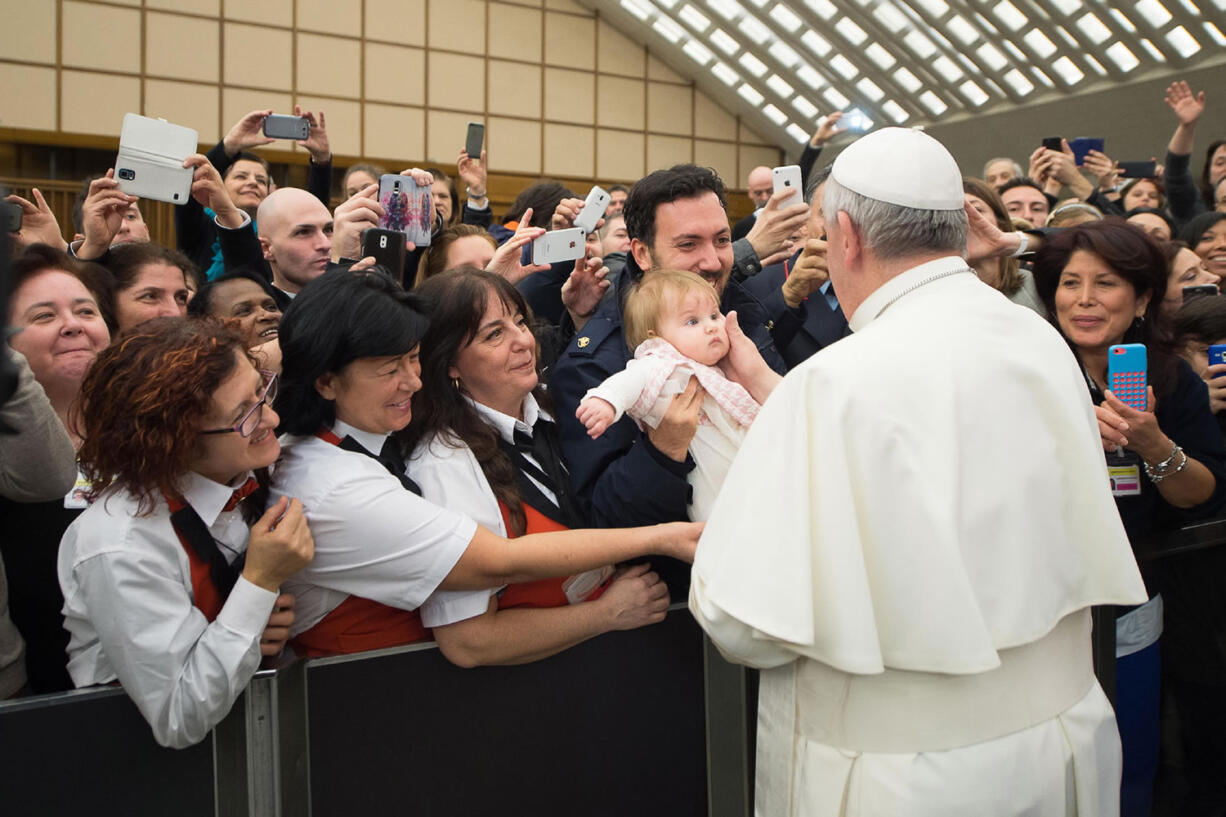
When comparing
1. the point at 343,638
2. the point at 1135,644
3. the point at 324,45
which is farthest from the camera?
the point at 324,45

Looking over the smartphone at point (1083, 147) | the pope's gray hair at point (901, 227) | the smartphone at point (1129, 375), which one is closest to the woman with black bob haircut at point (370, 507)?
the pope's gray hair at point (901, 227)

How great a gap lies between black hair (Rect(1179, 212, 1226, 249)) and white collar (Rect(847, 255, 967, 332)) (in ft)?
12.6

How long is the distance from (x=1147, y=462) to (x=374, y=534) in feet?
6.56

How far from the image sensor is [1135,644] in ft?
8.66

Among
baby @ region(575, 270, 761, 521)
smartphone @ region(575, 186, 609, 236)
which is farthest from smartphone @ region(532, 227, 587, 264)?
baby @ region(575, 270, 761, 521)

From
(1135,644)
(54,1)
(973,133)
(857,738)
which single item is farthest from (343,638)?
(973,133)

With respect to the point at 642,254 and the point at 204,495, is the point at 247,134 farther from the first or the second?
the point at 204,495

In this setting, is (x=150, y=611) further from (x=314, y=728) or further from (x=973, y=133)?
(x=973, y=133)

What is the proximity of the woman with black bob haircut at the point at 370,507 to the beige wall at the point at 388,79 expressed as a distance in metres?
12.6

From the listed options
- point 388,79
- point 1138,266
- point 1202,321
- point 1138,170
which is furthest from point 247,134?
point 388,79


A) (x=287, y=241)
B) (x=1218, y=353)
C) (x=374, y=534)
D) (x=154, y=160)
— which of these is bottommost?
(x=374, y=534)

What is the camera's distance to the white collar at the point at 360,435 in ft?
6.65

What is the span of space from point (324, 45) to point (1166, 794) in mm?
14089

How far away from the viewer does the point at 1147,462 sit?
8.25ft
